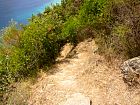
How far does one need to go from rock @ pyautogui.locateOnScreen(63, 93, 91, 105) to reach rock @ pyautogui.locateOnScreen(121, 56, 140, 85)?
0.91 metres

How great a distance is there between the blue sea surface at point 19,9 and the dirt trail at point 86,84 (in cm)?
1271

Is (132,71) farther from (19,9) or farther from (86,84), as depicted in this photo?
(19,9)

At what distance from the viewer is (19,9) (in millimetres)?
25344

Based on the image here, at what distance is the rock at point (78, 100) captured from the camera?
688cm

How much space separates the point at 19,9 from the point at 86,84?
18468 millimetres

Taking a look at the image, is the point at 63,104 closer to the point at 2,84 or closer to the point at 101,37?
the point at 2,84

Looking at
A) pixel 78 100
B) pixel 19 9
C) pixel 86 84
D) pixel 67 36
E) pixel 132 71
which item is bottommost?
pixel 78 100

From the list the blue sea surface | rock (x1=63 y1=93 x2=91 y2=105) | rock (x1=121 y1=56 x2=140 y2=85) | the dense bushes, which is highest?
the blue sea surface

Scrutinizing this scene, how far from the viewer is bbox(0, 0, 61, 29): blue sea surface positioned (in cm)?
2234

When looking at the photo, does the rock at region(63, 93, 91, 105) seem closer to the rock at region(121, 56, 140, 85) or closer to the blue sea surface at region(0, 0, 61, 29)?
the rock at region(121, 56, 140, 85)

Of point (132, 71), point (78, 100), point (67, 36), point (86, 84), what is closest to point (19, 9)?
point (67, 36)

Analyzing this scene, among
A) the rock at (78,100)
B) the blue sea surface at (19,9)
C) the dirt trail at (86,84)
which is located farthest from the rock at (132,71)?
the blue sea surface at (19,9)

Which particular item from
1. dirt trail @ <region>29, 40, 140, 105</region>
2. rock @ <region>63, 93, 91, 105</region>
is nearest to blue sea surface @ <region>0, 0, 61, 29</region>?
dirt trail @ <region>29, 40, 140, 105</region>

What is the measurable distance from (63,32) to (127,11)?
3455 mm
